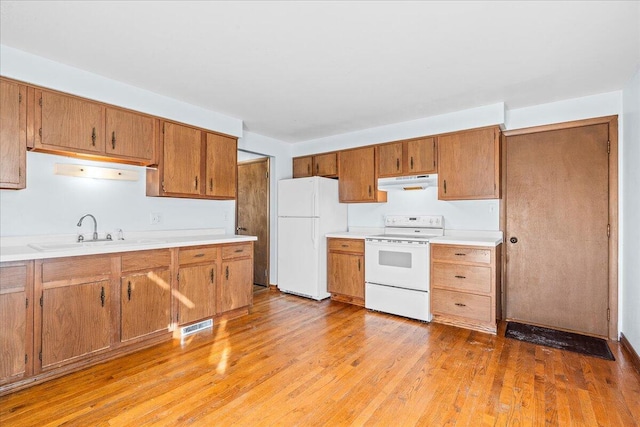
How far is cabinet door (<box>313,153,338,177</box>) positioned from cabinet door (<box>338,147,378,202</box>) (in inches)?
4.6

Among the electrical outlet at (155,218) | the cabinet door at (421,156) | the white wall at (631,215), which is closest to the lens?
the white wall at (631,215)

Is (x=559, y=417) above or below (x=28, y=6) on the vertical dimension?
below

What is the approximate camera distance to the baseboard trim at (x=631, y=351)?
2.45 m

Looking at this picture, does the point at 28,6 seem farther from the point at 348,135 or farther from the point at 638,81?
the point at 638,81

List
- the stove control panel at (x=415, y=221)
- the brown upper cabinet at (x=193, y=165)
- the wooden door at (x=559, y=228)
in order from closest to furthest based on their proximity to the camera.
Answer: the wooden door at (x=559, y=228)
the brown upper cabinet at (x=193, y=165)
the stove control panel at (x=415, y=221)

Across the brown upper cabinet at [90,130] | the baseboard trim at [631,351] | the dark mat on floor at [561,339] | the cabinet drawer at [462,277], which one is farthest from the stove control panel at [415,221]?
the brown upper cabinet at [90,130]

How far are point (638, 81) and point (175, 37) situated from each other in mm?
3597

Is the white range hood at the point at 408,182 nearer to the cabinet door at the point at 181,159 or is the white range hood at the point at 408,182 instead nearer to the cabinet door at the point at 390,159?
the cabinet door at the point at 390,159

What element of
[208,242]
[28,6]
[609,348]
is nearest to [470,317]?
[609,348]

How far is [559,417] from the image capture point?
6.09 feet

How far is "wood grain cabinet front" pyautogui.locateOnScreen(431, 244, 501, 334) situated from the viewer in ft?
10.4

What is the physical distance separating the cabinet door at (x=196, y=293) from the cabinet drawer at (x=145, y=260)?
208 mm

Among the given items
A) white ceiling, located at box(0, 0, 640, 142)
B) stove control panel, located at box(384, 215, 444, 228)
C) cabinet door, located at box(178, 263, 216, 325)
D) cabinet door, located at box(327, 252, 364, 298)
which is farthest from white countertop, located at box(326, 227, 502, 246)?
cabinet door, located at box(178, 263, 216, 325)

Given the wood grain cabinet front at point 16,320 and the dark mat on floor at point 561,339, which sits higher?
the wood grain cabinet front at point 16,320
